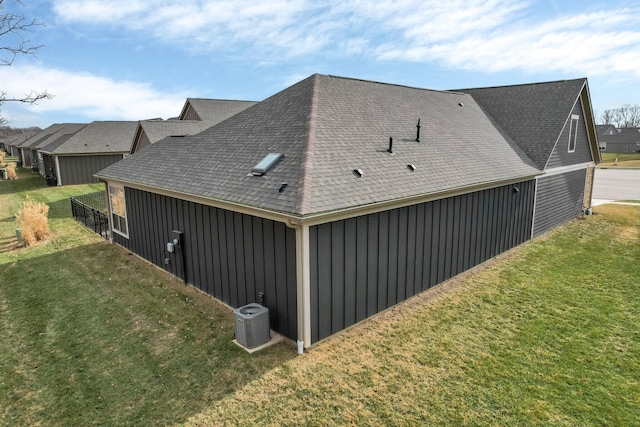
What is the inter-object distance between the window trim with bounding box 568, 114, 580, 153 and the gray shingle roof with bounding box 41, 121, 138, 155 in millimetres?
29529

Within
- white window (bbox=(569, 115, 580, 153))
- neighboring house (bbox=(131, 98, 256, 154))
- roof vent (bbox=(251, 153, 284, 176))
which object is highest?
neighboring house (bbox=(131, 98, 256, 154))

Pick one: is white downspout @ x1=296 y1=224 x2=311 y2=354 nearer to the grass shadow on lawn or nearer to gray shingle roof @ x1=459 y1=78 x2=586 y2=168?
the grass shadow on lawn

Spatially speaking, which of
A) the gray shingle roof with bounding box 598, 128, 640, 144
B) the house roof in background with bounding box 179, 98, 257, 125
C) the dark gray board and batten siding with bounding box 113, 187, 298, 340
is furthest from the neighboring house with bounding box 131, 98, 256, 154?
the gray shingle roof with bounding box 598, 128, 640, 144

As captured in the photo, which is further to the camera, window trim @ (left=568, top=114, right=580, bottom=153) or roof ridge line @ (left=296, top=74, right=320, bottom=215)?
window trim @ (left=568, top=114, right=580, bottom=153)

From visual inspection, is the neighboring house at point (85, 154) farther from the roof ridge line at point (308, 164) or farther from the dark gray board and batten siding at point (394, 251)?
the dark gray board and batten siding at point (394, 251)

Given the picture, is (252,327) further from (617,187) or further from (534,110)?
(617,187)

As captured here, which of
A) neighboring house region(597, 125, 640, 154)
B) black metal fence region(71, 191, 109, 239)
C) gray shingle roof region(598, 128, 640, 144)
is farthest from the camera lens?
gray shingle roof region(598, 128, 640, 144)

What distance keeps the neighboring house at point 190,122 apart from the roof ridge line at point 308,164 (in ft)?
47.3

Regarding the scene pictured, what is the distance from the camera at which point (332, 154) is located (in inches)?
297

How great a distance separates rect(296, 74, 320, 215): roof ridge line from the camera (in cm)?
581

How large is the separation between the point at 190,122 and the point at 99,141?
10794 millimetres

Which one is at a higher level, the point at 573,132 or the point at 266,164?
the point at 573,132

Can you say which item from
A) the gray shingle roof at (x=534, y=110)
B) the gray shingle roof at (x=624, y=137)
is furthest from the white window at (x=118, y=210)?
the gray shingle roof at (x=624, y=137)

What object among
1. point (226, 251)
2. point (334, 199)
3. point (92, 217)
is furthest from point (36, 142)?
point (334, 199)
